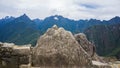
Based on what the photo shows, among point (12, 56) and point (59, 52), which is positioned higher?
point (59, 52)

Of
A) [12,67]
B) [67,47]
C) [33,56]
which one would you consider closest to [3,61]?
[12,67]

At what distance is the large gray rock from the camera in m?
12.5

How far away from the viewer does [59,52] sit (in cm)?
1254

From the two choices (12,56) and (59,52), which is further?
(12,56)

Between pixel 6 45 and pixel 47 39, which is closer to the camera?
pixel 47 39

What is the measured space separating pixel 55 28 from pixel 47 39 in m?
0.59

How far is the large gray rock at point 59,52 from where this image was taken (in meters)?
12.5

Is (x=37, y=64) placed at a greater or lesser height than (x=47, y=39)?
lesser

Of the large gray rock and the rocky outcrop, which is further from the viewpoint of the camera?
the rocky outcrop

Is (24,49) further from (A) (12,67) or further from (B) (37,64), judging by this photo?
(B) (37,64)

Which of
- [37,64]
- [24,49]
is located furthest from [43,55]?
[24,49]

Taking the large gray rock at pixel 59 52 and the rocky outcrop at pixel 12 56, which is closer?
the large gray rock at pixel 59 52

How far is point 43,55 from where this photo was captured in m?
12.7

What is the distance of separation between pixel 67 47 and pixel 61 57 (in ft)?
1.37
